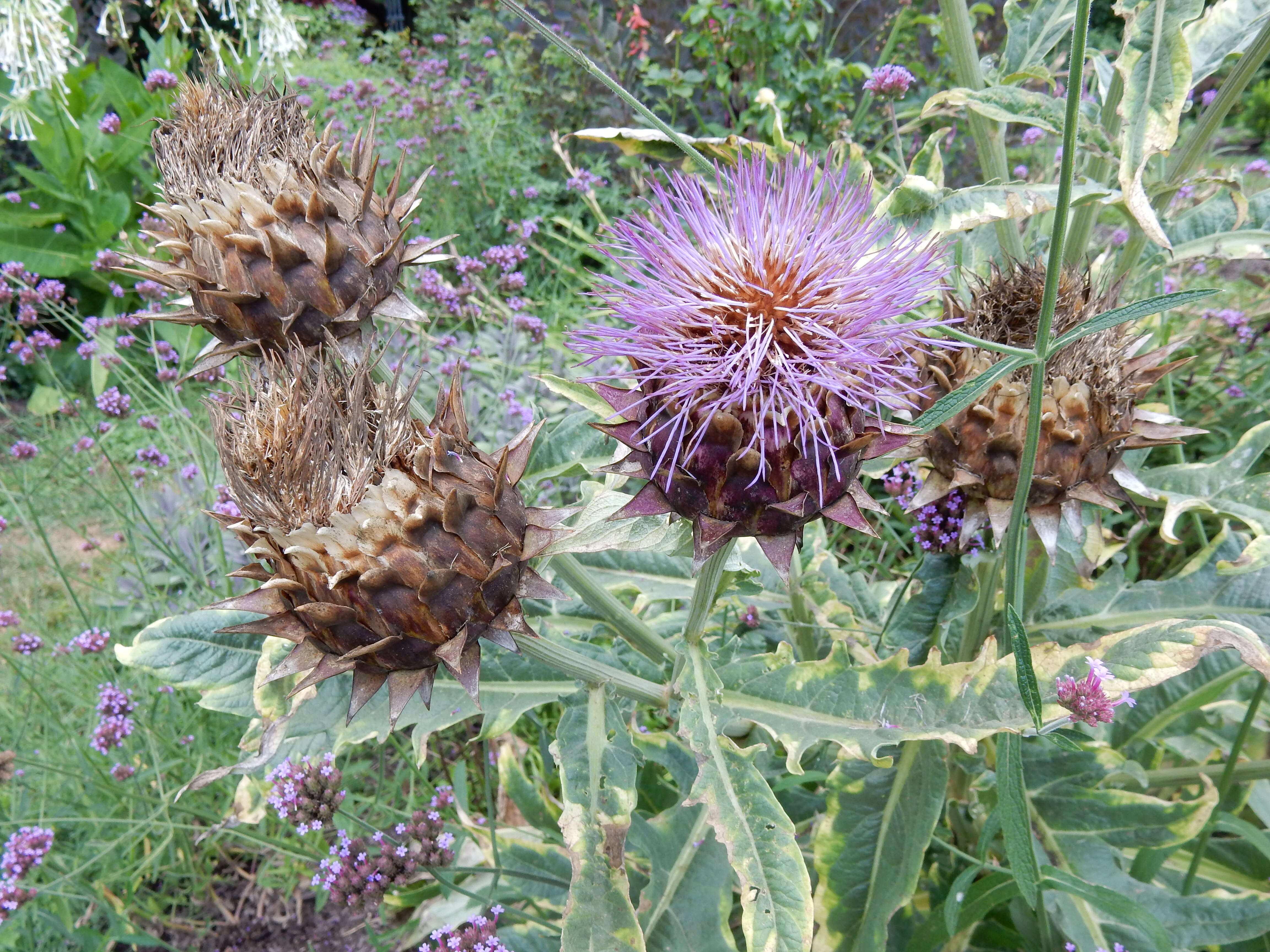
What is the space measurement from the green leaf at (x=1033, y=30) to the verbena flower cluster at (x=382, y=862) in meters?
1.81

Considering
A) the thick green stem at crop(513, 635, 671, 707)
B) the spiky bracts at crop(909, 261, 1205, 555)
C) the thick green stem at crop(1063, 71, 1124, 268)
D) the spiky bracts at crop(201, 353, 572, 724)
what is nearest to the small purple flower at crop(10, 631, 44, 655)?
the spiky bracts at crop(201, 353, 572, 724)

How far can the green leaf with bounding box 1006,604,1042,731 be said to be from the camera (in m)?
0.98

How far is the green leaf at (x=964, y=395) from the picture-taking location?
1005 millimetres

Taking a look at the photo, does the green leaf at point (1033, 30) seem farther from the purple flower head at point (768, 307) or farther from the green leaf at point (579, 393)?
the green leaf at point (579, 393)

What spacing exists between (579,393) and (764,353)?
38 cm

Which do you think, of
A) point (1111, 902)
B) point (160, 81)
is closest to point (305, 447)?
point (1111, 902)

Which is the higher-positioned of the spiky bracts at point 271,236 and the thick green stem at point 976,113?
the thick green stem at point 976,113

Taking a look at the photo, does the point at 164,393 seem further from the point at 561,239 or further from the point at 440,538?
the point at 440,538

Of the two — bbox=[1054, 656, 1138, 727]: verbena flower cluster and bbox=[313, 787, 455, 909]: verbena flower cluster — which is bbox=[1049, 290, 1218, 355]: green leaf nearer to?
bbox=[1054, 656, 1138, 727]: verbena flower cluster

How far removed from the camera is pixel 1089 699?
1.06 m

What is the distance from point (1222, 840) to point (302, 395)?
6.23 ft

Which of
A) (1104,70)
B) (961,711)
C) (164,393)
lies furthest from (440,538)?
(164,393)

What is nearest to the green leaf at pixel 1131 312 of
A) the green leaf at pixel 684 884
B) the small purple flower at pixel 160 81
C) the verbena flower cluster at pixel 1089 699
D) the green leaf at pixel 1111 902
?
the verbena flower cluster at pixel 1089 699

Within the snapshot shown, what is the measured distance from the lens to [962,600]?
1.47 meters
